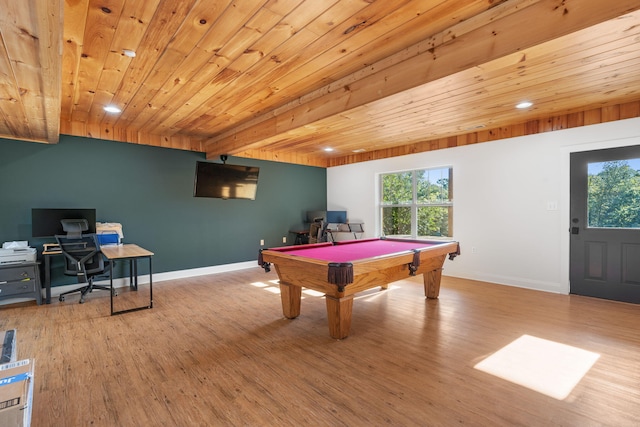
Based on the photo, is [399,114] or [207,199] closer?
[399,114]

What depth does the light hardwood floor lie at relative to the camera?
1780 millimetres

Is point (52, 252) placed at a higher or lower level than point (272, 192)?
lower

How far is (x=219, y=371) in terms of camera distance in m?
2.26

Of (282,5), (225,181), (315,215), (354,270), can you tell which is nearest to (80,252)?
(225,181)

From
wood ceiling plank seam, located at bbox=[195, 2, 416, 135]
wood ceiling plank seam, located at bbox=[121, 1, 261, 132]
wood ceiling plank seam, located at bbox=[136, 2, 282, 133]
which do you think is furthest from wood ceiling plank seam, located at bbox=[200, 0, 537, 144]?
wood ceiling plank seam, located at bbox=[121, 1, 261, 132]

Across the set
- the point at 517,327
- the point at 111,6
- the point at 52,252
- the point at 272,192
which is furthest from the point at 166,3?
the point at 272,192

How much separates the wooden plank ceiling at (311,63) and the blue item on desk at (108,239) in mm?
1420

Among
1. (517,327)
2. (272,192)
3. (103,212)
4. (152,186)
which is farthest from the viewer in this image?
→ (272,192)

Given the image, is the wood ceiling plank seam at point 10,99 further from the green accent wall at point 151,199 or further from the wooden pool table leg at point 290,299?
the wooden pool table leg at point 290,299

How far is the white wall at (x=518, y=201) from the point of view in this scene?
13.7ft

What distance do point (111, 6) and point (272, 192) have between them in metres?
4.76

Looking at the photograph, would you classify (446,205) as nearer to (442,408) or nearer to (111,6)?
(442,408)

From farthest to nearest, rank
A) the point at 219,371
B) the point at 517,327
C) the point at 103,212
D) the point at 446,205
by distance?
the point at 446,205 → the point at 103,212 → the point at 517,327 → the point at 219,371

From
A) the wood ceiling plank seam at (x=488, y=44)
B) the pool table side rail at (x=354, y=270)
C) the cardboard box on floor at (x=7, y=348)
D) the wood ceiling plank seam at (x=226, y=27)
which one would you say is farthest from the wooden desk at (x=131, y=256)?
the wood ceiling plank seam at (x=488, y=44)
